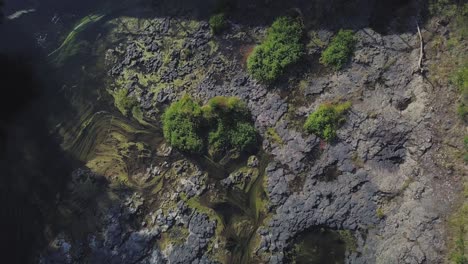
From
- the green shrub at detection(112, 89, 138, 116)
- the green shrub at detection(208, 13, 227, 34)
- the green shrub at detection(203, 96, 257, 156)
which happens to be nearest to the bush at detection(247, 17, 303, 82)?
the green shrub at detection(203, 96, 257, 156)

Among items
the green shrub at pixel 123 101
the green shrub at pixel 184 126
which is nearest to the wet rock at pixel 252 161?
the green shrub at pixel 184 126

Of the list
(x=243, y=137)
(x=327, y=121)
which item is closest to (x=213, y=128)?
(x=243, y=137)

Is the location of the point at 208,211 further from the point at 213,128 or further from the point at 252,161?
the point at 213,128

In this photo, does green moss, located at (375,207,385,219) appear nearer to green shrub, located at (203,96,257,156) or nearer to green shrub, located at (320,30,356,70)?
green shrub, located at (203,96,257,156)

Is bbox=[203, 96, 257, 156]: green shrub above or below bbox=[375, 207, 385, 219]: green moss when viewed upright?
above

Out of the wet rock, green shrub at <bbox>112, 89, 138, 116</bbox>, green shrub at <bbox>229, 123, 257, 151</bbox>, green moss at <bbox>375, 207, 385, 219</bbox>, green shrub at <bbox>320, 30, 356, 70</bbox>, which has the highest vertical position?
green shrub at <bbox>320, 30, 356, 70</bbox>

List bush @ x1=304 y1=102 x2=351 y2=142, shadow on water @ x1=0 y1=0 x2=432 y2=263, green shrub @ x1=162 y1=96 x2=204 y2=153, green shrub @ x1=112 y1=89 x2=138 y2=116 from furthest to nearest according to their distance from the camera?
green shrub @ x1=112 y1=89 x2=138 y2=116, green shrub @ x1=162 y1=96 x2=204 y2=153, bush @ x1=304 y1=102 x2=351 y2=142, shadow on water @ x1=0 y1=0 x2=432 y2=263

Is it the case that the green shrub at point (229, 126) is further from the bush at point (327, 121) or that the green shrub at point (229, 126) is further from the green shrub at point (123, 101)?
the green shrub at point (123, 101)
